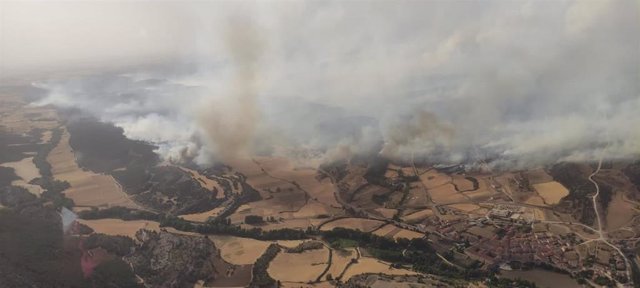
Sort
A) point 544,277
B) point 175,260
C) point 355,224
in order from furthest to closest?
point 355,224, point 175,260, point 544,277

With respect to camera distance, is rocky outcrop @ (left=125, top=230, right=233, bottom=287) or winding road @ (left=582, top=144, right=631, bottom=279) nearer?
rocky outcrop @ (left=125, top=230, right=233, bottom=287)

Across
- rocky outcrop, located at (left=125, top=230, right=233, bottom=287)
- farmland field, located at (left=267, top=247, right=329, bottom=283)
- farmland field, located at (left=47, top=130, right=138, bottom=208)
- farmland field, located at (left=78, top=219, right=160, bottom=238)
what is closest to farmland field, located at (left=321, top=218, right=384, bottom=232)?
farmland field, located at (left=267, top=247, right=329, bottom=283)

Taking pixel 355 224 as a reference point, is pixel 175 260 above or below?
below

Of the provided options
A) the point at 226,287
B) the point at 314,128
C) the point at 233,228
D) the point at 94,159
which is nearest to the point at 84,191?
the point at 94,159

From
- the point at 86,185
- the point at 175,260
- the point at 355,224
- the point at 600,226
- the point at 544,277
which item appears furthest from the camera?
the point at 86,185

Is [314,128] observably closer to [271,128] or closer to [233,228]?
[271,128]

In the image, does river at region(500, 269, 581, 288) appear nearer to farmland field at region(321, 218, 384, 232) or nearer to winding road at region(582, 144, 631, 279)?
winding road at region(582, 144, 631, 279)

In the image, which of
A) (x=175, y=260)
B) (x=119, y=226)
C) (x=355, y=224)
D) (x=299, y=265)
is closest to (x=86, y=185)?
(x=119, y=226)

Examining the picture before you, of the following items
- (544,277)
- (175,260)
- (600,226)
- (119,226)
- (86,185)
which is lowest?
(544,277)

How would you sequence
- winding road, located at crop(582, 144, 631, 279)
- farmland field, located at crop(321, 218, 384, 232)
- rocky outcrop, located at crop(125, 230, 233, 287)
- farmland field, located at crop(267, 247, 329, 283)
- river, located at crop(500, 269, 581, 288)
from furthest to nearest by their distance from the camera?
farmland field, located at crop(321, 218, 384, 232)
winding road, located at crop(582, 144, 631, 279)
farmland field, located at crop(267, 247, 329, 283)
rocky outcrop, located at crop(125, 230, 233, 287)
river, located at crop(500, 269, 581, 288)

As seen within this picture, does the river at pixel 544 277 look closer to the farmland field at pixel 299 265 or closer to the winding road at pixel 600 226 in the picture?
the winding road at pixel 600 226

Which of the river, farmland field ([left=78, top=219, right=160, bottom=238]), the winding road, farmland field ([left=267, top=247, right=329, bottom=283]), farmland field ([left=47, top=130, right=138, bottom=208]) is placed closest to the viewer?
the river

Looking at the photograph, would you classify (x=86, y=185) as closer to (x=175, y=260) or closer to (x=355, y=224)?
(x=175, y=260)
